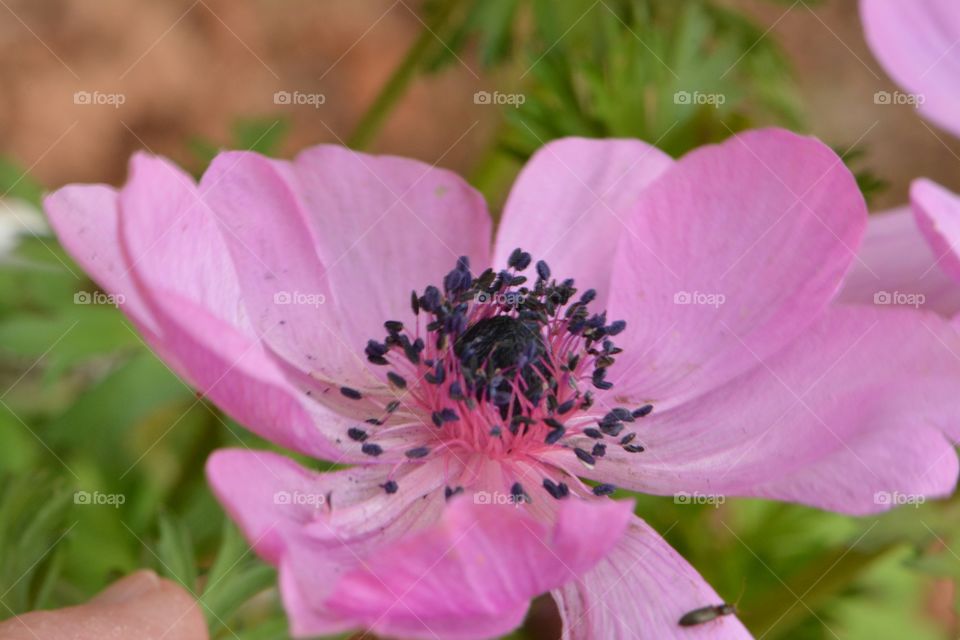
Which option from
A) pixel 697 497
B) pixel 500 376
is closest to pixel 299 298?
pixel 500 376

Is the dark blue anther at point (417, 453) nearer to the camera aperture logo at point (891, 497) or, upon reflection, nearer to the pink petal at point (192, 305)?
the pink petal at point (192, 305)

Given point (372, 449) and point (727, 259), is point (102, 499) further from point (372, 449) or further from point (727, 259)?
point (727, 259)

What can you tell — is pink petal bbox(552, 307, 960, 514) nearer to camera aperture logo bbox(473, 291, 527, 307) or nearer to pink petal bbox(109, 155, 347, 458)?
camera aperture logo bbox(473, 291, 527, 307)

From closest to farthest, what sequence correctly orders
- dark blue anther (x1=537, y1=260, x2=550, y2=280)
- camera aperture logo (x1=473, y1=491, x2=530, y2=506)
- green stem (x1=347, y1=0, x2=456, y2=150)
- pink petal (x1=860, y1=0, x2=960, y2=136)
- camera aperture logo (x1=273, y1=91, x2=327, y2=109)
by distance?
1. camera aperture logo (x1=473, y1=491, x2=530, y2=506)
2. dark blue anther (x1=537, y1=260, x2=550, y2=280)
3. pink petal (x1=860, y1=0, x2=960, y2=136)
4. camera aperture logo (x1=273, y1=91, x2=327, y2=109)
5. green stem (x1=347, y1=0, x2=456, y2=150)

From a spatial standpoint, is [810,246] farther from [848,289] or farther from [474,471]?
[474,471]

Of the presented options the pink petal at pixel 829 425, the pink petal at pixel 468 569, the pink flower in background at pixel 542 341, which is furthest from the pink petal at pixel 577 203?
the pink petal at pixel 468 569

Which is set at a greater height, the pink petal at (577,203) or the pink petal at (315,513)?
the pink petal at (577,203)

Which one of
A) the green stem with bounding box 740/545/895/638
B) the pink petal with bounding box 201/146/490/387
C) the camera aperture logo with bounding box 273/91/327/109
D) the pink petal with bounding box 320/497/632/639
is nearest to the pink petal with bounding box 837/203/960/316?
the green stem with bounding box 740/545/895/638
